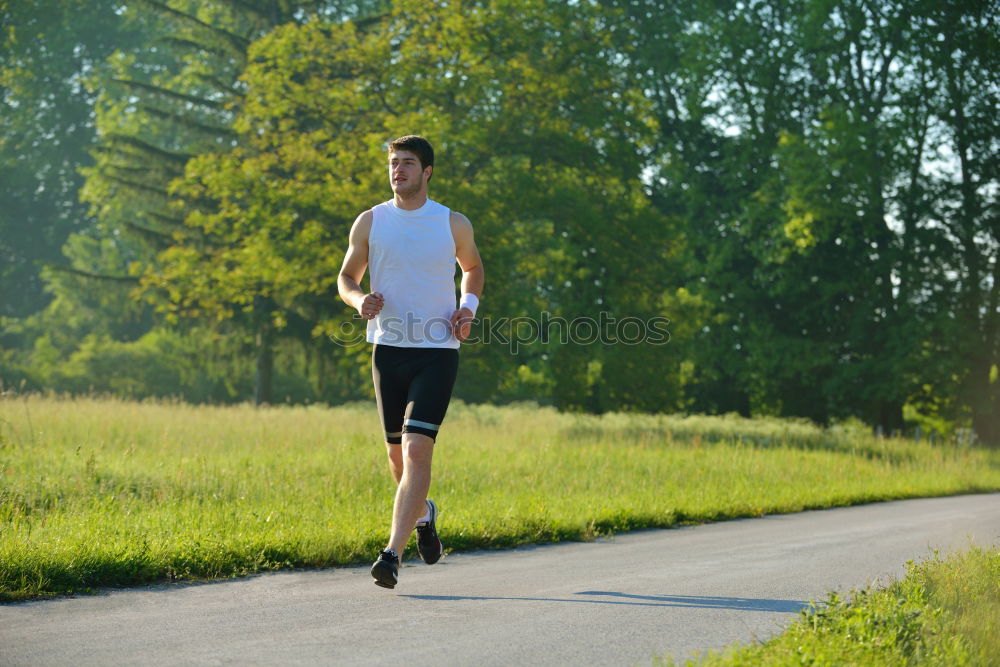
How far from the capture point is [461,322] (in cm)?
631

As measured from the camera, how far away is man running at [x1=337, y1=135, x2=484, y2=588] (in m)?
6.30

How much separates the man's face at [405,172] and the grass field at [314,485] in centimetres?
259

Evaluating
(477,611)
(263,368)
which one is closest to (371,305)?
(477,611)

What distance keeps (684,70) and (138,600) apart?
3027 centimetres

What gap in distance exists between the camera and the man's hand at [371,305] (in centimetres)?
620

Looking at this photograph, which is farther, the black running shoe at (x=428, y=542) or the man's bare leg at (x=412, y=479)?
the black running shoe at (x=428, y=542)

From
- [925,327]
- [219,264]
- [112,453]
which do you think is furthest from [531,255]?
[112,453]

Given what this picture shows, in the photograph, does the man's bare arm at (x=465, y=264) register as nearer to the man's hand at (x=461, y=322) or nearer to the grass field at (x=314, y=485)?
the man's hand at (x=461, y=322)

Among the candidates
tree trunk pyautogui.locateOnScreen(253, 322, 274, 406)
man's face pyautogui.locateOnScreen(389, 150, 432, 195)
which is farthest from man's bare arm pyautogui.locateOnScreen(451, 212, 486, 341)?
tree trunk pyautogui.locateOnScreen(253, 322, 274, 406)

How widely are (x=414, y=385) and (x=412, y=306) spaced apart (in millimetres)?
442

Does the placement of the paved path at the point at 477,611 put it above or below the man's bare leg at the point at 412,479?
below

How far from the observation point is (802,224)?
1189 inches

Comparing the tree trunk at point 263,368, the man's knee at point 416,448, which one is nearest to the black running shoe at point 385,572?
the man's knee at point 416,448

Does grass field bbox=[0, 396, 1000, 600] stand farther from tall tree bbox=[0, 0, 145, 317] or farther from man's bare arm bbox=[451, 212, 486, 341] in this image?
tall tree bbox=[0, 0, 145, 317]
